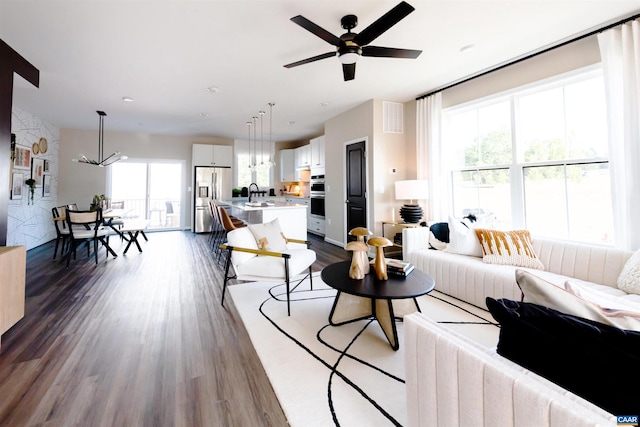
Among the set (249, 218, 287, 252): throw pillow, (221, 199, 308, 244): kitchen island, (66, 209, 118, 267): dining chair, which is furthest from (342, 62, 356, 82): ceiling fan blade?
(66, 209, 118, 267): dining chair

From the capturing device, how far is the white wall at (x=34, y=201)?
15.8 ft

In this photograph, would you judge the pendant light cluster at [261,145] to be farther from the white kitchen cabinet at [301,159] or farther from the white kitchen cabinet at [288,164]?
the white kitchen cabinet at [301,159]

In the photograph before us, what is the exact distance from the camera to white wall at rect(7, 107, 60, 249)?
4.83 meters

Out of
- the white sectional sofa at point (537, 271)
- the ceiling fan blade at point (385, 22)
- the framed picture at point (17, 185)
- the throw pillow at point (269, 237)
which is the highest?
the ceiling fan blade at point (385, 22)

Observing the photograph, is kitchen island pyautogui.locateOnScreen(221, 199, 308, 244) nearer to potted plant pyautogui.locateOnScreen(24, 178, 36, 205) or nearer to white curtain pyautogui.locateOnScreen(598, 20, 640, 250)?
white curtain pyautogui.locateOnScreen(598, 20, 640, 250)

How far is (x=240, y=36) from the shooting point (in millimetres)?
2752

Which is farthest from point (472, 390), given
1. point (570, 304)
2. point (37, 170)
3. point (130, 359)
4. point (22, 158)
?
point (37, 170)

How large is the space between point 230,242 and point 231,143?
20.6ft

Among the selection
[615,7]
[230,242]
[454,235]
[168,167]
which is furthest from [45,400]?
[168,167]

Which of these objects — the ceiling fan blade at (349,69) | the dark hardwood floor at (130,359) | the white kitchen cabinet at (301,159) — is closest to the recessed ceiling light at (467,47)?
the ceiling fan blade at (349,69)

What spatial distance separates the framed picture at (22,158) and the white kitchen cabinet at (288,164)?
5.66m

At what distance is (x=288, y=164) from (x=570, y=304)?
8.14 metres

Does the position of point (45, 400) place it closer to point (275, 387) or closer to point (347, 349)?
point (275, 387)

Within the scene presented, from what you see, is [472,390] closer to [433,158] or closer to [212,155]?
[433,158]
